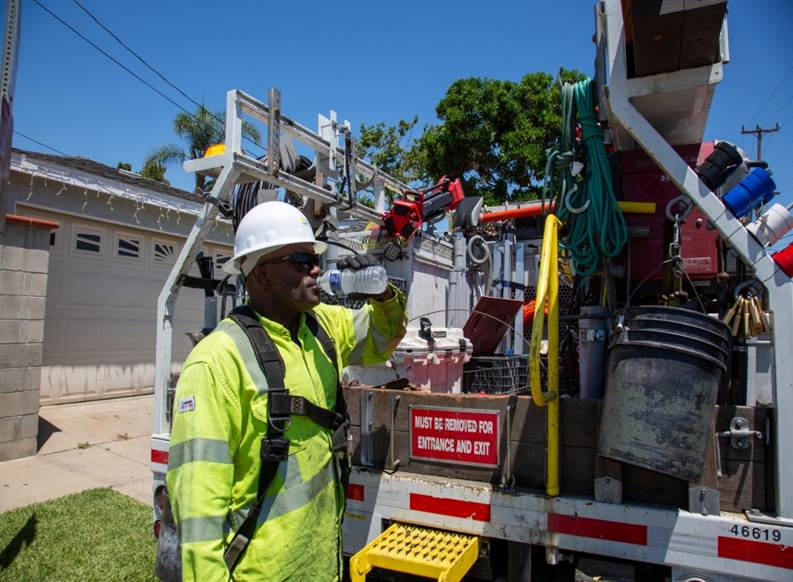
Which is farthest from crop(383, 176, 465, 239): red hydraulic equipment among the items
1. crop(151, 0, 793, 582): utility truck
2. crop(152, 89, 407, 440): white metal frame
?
crop(151, 0, 793, 582): utility truck

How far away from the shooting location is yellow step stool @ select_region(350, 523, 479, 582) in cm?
217

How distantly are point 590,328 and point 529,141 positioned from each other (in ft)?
42.7

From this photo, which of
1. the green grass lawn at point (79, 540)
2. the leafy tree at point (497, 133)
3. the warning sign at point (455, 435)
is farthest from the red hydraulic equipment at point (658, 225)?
the leafy tree at point (497, 133)

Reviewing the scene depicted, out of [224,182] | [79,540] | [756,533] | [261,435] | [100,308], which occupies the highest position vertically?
[224,182]

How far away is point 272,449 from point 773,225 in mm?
2029

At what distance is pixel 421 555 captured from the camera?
2.29m

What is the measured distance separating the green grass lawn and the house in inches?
161

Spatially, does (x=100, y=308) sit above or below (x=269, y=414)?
above

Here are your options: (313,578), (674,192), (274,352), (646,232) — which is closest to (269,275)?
(274,352)

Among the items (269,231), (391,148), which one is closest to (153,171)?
(391,148)

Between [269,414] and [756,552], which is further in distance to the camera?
[756,552]

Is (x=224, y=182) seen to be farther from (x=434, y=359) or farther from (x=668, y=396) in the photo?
(x=668, y=396)

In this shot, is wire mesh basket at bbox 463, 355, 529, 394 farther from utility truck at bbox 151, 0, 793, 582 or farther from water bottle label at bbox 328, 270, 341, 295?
water bottle label at bbox 328, 270, 341, 295

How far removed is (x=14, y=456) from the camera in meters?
6.25
